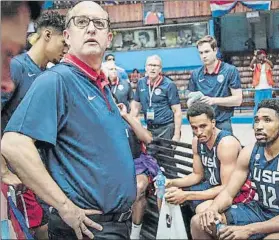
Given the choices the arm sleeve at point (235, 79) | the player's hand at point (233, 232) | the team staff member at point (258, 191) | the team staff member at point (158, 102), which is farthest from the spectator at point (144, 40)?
the player's hand at point (233, 232)

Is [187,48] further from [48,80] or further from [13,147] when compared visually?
[13,147]

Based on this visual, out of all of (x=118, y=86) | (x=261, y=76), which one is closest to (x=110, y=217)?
(x=118, y=86)

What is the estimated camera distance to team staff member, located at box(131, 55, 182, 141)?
1.58 metres

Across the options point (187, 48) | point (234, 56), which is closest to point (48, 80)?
point (187, 48)

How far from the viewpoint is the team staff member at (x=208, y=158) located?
152cm

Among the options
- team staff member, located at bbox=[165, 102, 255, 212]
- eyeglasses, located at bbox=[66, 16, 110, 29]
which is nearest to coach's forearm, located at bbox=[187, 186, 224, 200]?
team staff member, located at bbox=[165, 102, 255, 212]

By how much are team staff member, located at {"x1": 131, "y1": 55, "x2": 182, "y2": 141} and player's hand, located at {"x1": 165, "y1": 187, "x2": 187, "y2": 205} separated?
16cm

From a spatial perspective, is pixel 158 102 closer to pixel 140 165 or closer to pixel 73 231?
pixel 140 165

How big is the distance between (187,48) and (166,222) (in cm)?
56

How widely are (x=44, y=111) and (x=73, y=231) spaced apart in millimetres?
349

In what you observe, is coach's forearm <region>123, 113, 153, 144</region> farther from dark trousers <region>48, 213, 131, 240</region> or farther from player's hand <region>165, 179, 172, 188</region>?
dark trousers <region>48, 213, 131, 240</region>

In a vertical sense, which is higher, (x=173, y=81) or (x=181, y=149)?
(x=173, y=81)

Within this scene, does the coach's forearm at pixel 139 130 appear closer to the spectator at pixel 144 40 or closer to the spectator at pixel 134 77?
the spectator at pixel 134 77

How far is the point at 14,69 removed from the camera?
149 cm
